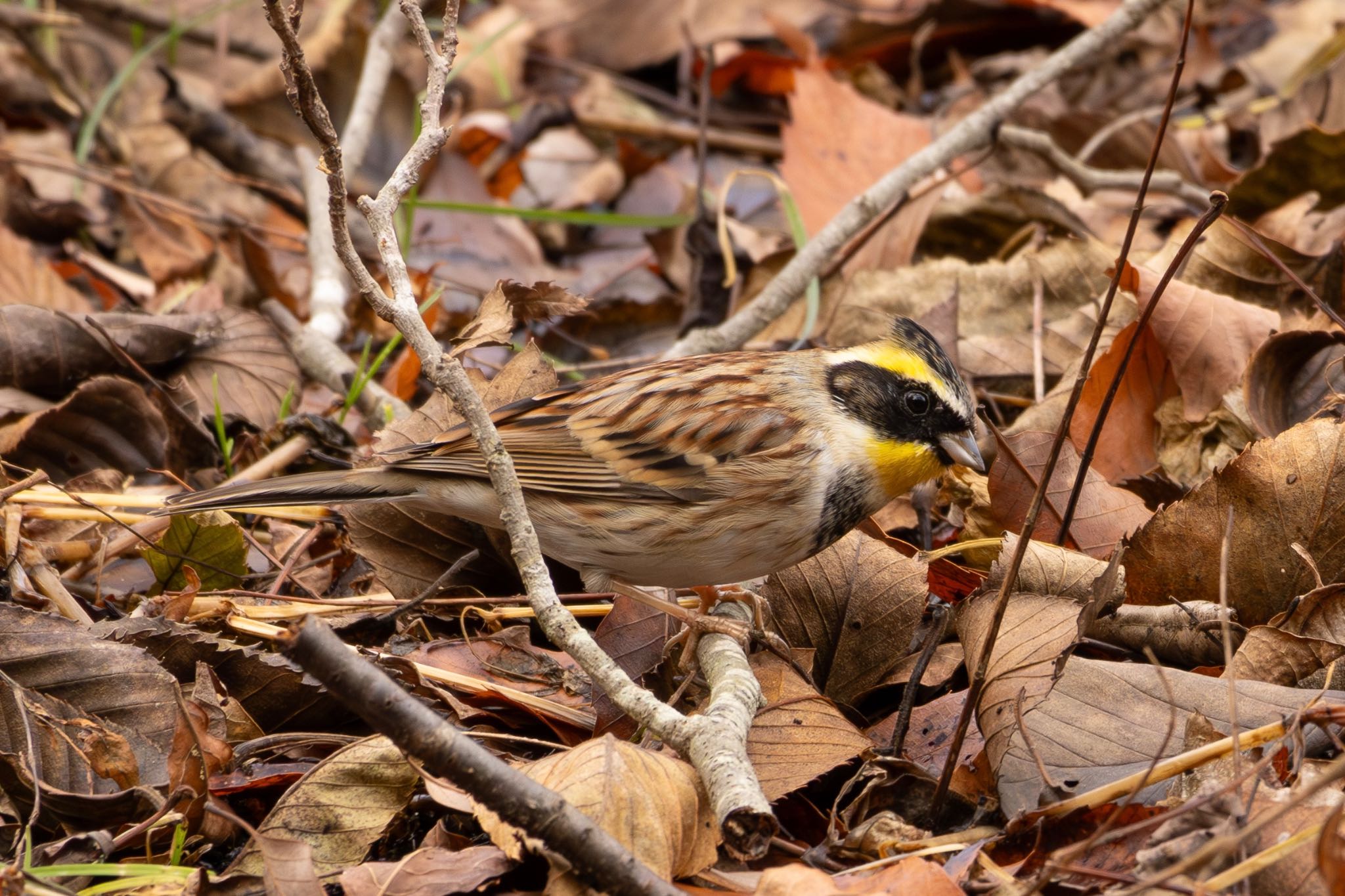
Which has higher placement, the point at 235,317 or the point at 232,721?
the point at 235,317

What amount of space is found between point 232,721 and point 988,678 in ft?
6.09

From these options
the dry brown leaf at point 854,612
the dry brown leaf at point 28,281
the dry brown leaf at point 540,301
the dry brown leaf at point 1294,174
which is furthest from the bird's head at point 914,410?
the dry brown leaf at point 28,281

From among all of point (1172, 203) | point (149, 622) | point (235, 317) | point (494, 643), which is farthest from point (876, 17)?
point (149, 622)

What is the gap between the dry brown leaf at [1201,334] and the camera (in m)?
4.45

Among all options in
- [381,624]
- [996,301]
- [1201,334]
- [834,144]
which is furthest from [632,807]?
[834,144]

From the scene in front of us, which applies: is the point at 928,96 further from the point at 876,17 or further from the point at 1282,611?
the point at 1282,611

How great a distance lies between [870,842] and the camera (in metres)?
2.97

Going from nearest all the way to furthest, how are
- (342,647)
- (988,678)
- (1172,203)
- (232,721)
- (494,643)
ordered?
(342,647), (988,678), (232,721), (494,643), (1172,203)

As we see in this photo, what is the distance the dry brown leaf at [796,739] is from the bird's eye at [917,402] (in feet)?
3.68

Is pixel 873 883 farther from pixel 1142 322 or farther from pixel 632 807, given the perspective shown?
pixel 1142 322

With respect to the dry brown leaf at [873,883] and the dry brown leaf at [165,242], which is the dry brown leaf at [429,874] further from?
the dry brown leaf at [165,242]

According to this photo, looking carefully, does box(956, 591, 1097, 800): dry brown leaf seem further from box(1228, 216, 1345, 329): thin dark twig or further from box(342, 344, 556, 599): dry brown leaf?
box(342, 344, 556, 599): dry brown leaf

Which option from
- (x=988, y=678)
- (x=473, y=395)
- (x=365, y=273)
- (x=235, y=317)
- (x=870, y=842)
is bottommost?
(x=870, y=842)

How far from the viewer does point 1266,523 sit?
3533 millimetres
